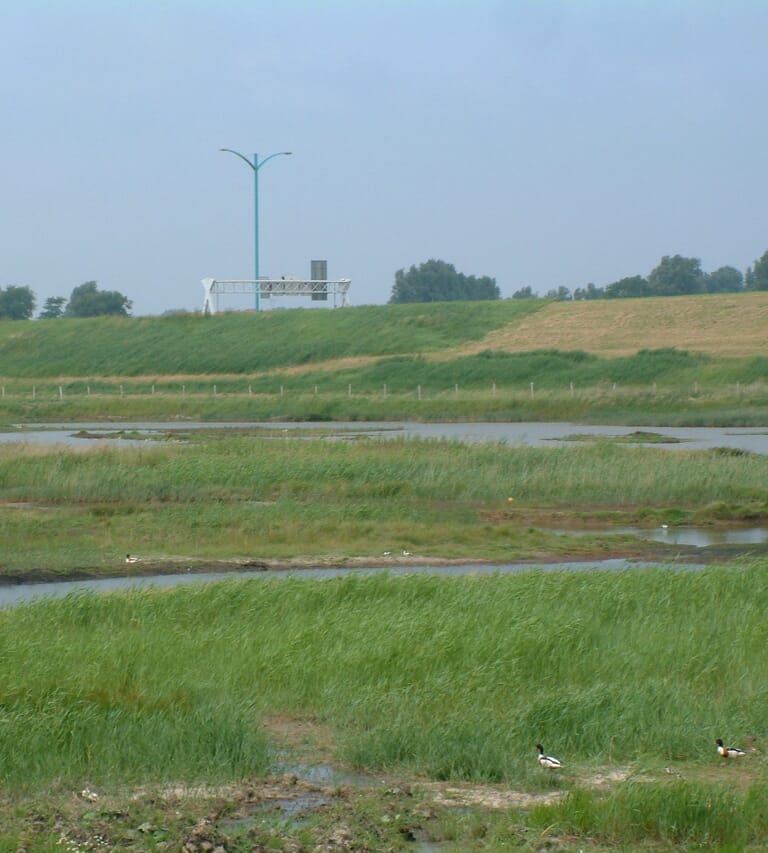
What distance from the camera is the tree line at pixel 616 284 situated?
477 feet

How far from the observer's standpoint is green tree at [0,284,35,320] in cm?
16150

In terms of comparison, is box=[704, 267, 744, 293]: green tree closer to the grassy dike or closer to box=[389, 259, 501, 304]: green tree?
box=[389, 259, 501, 304]: green tree

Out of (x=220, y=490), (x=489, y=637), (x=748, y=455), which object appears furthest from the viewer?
(x=748, y=455)

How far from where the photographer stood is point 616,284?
148875 mm

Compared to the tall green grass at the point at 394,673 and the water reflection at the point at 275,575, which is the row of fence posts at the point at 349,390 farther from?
the tall green grass at the point at 394,673

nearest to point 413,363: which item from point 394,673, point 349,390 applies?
point 349,390

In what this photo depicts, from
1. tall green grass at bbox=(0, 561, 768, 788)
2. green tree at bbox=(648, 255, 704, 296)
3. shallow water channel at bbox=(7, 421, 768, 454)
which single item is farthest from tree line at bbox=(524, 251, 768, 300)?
tall green grass at bbox=(0, 561, 768, 788)

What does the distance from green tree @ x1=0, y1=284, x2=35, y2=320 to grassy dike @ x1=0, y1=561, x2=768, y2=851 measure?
153 metres

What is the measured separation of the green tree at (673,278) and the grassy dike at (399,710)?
5255 inches

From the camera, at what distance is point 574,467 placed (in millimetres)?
30750

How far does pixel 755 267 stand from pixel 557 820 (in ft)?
→ 492

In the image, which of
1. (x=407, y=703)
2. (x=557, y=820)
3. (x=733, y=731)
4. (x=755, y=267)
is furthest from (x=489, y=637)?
(x=755, y=267)

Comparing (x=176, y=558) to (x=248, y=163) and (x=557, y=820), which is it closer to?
(x=557, y=820)

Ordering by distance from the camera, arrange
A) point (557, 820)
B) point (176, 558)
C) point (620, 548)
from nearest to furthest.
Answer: point (557, 820), point (176, 558), point (620, 548)
